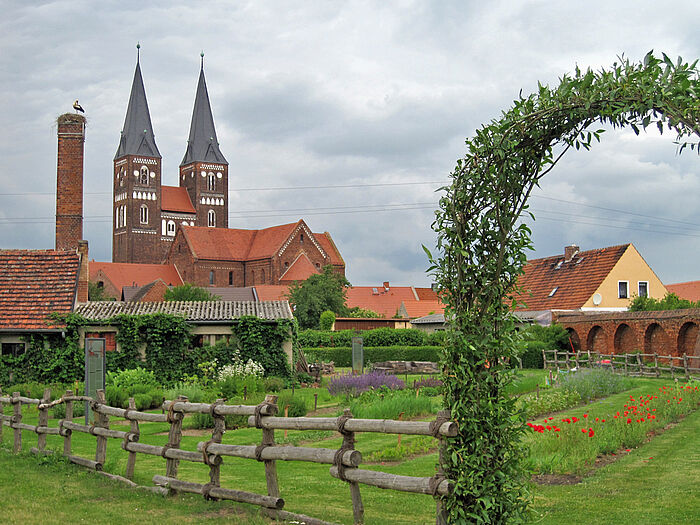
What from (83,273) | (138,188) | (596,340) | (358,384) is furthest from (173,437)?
(138,188)

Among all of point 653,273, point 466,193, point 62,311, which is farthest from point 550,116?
point 653,273

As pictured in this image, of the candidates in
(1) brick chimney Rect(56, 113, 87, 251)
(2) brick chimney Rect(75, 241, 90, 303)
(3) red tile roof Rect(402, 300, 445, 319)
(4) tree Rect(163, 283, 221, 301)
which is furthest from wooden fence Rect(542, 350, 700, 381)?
(3) red tile roof Rect(402, 300, 445, 319)

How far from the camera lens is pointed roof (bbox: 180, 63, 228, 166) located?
11762 centimetres

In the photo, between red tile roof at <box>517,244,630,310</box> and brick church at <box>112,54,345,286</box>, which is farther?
brick church at <box>112,54,345,286</box>

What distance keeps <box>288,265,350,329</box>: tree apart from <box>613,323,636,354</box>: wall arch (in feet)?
97.9

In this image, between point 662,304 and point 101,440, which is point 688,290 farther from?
point 101,440

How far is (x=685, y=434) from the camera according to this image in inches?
542

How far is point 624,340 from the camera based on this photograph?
3600 centimetres

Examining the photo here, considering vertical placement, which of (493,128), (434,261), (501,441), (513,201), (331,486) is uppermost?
(493,128)

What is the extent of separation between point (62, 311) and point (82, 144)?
30.2 ft

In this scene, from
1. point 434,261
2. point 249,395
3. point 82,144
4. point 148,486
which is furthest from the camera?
point 82,144

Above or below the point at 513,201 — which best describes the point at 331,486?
below

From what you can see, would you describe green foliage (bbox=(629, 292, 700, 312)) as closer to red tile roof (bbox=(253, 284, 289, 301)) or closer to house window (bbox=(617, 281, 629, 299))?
house window (bbox=(617, 281, 629, 299))

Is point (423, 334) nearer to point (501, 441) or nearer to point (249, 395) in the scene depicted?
point (249, 395)
